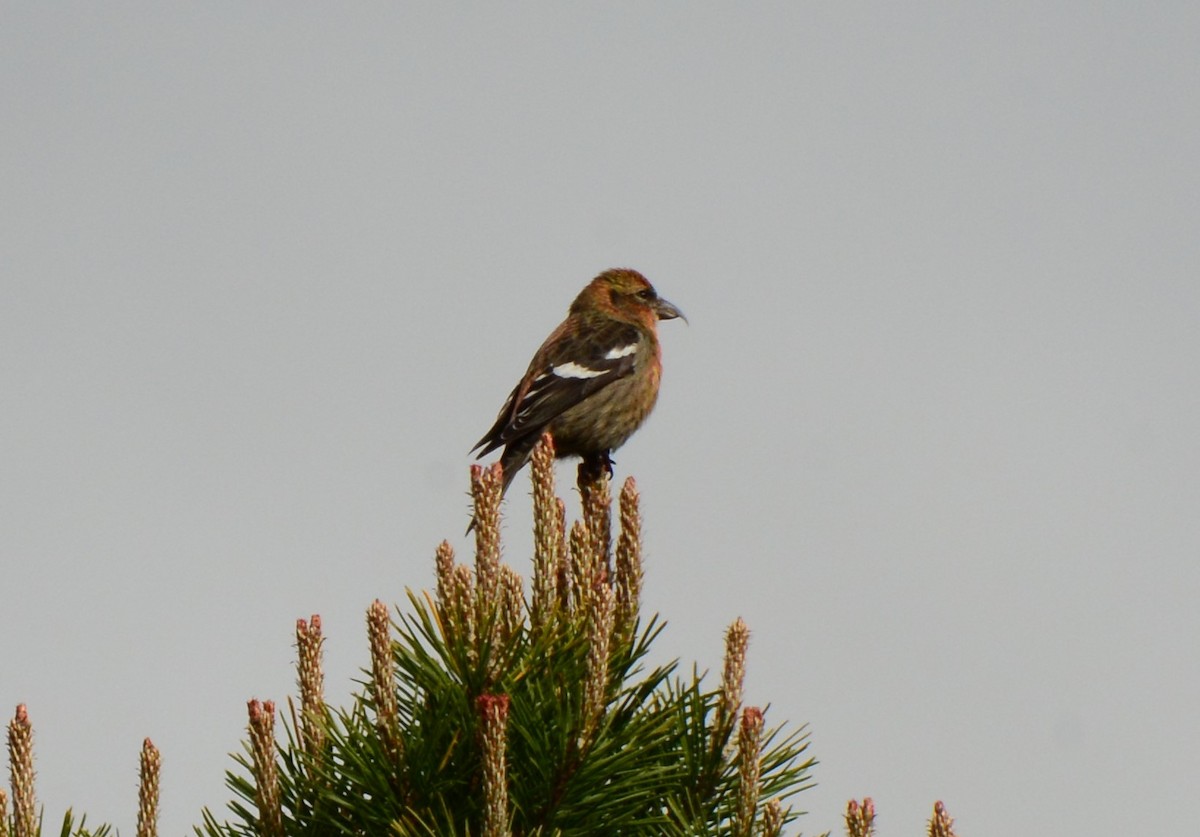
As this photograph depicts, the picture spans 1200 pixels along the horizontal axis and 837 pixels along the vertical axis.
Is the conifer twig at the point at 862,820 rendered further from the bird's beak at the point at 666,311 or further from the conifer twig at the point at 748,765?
the bird's beak at the point at 666,311

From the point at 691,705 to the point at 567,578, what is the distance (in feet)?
1.37

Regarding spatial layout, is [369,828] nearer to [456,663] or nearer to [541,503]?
[456,663]

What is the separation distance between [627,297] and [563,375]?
1.59 m

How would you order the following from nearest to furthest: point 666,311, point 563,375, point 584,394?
1. point 584,394
2. point 563,375
3. point 666,311

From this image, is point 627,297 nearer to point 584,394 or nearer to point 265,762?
point 584,394

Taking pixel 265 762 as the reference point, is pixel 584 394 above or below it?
above

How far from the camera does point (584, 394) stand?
8008 millimetres

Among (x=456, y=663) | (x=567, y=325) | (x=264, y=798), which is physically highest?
(x=567, y=325)

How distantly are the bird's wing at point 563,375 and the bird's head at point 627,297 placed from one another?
1.87 ft

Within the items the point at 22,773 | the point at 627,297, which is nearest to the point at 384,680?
the point at 22,773

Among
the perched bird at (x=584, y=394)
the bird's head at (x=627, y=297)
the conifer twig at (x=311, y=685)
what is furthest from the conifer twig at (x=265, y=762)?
the bird's head at (x=627, y=297)

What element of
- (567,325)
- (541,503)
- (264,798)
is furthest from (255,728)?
(567,325)

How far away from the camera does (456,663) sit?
266cm

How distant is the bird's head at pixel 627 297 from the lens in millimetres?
9523
